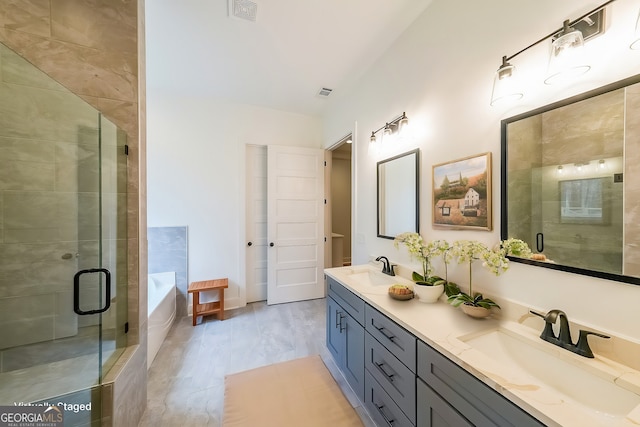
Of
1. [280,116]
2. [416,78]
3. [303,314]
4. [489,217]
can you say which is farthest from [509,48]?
[303,314]

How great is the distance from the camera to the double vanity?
69cm

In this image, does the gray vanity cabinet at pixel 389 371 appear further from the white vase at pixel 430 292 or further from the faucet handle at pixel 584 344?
the faucet handle at pixel 584 344

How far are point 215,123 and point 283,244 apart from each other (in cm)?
194

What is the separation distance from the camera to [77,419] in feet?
3.82

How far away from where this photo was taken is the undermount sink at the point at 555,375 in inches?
28.5

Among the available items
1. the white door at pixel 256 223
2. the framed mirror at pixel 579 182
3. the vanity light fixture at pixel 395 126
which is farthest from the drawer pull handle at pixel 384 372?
the white door at pixel 256 223

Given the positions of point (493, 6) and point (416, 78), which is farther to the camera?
point (416, 78)

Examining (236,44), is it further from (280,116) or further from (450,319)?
(450,319)

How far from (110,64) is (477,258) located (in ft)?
8.45

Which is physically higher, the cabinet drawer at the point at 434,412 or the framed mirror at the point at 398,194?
the framed mirror at the point at 398,194

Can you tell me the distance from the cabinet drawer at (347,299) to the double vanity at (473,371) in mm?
14

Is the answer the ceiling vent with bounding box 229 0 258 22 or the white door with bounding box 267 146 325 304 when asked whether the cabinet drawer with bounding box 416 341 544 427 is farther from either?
the white door with bounding box 267 146 325 304

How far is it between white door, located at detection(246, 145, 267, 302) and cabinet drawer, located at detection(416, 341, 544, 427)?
2.75 metres

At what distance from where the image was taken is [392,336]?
4.03 ft
